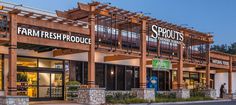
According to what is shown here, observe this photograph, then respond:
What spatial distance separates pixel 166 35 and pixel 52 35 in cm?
1207

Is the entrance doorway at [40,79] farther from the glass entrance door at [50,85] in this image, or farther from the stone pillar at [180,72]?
the stone pillar at [180,72]

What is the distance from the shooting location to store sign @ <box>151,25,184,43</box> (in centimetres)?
3050

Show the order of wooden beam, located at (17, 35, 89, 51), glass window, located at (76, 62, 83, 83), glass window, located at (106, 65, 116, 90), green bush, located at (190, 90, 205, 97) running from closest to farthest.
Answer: wooden beam, located at (17, 35, 89, 51) < glass window, located at (76, 62, 83, 83) < glass window, located at (106, 65, 116, 90) < green bush, located at (190, 90, 205, 97)

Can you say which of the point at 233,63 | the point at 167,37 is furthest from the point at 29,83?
the point at 233,63

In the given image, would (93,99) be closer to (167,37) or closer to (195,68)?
(167,37)

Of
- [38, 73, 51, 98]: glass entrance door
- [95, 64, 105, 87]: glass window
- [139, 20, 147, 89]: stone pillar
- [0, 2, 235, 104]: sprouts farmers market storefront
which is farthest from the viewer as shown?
[95, 64, 105, 87]: glass window

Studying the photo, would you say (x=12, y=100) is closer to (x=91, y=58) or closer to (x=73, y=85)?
(x=91, y=58)

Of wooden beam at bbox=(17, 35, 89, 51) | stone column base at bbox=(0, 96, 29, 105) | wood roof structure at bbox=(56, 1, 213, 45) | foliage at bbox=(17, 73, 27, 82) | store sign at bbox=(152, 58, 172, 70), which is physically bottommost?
stone column base at bbox=(0, 96, 29, 105)

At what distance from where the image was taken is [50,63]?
1051 inches

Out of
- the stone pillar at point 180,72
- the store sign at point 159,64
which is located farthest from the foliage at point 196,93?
the store sign at point 159,64

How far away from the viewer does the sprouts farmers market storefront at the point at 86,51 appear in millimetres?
21503

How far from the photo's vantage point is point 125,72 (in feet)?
109

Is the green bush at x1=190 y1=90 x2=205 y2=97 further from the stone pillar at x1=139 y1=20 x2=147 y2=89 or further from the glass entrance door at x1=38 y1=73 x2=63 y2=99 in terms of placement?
the glass entrance door at x1=38 y1=73 x2=63 y2=99

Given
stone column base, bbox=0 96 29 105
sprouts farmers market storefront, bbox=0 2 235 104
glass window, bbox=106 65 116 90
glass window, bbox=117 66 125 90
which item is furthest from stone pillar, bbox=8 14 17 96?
glass window, bbox=117 66 125 90
